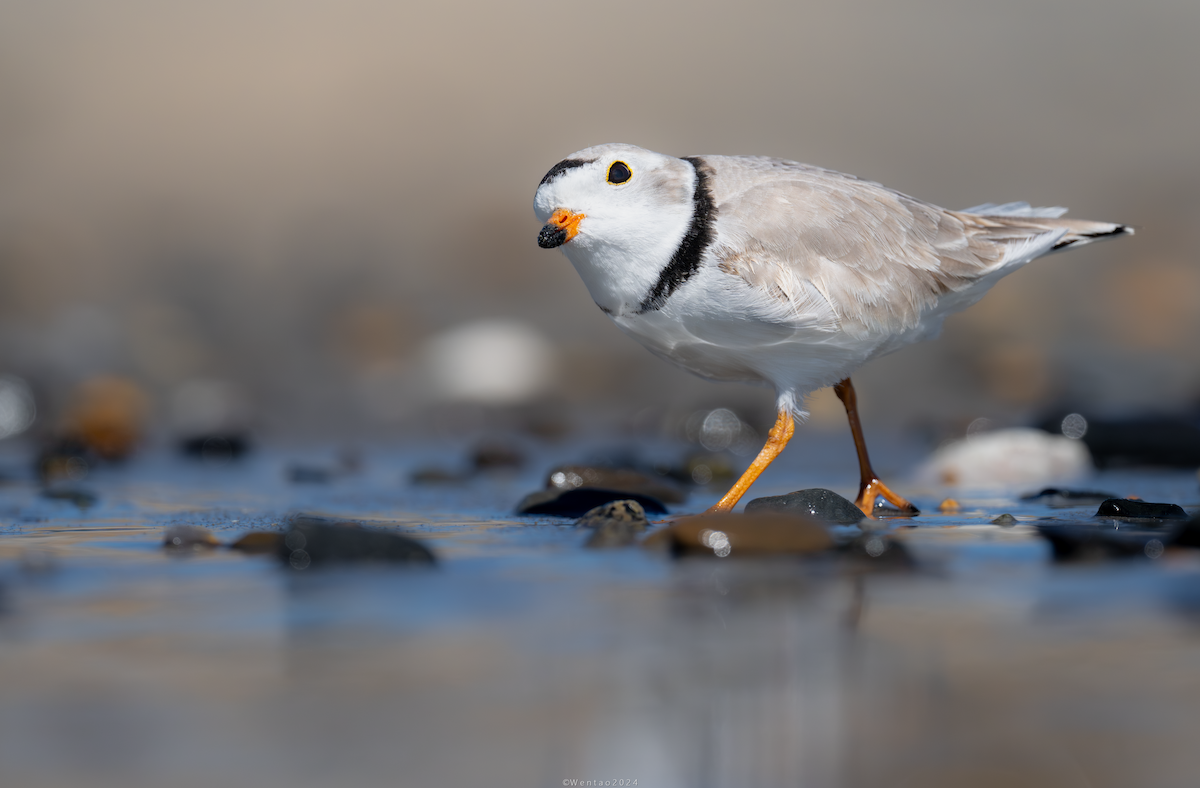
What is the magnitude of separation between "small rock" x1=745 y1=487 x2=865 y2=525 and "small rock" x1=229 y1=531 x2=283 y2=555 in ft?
5.68

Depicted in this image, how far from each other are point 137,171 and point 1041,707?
1145 centimetres

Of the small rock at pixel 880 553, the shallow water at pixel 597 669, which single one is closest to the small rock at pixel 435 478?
the shallow water at pixel 597 669

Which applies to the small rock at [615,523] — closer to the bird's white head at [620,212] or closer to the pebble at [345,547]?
the pebble at [345,547]

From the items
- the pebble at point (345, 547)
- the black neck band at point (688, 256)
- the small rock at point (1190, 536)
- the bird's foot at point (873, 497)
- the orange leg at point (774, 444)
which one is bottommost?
the pebble at point (345, 547)

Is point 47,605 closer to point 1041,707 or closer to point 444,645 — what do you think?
point 444,645

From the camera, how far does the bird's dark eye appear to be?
4496 millimetres

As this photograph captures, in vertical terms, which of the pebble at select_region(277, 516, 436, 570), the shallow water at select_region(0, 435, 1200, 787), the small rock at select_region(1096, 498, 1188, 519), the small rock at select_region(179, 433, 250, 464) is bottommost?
the shallow water at select_region(0, 435, 1200, 787)

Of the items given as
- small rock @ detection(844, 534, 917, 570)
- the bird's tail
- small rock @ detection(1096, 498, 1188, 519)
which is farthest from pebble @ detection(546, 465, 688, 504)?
the bird's tail

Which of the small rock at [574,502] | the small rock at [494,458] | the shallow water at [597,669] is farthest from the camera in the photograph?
the small rock at [494,458]

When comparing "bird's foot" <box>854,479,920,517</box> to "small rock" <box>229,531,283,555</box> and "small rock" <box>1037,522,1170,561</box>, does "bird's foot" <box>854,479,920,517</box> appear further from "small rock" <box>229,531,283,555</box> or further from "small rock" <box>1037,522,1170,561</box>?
"small rock" <box>229,531,283,555</box>

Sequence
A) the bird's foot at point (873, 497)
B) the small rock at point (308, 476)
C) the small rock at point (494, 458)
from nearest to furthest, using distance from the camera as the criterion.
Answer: the bird's foot at point (873, 497) < the small rock at point (308, 476) < the small rock at point (494, 458)

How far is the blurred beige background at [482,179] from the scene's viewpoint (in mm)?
9453

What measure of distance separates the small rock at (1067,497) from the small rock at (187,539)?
3400mm

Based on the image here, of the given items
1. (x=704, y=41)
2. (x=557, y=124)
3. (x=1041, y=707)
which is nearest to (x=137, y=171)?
(x=557, y=124)
